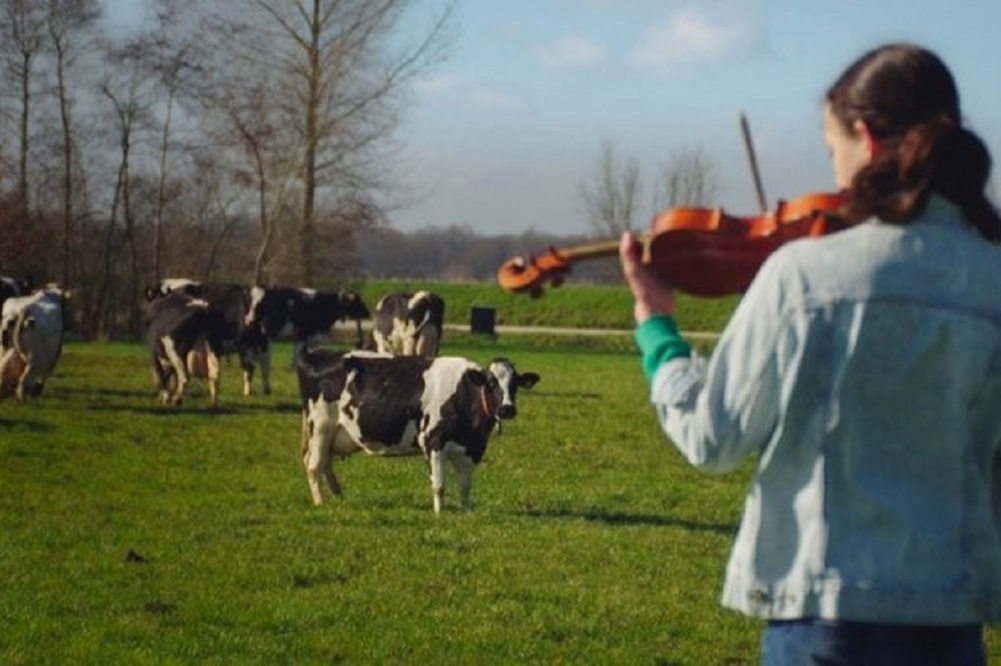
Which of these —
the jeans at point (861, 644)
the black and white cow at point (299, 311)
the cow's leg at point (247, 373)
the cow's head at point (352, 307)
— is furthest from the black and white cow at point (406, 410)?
the cow's head at point (352, 307)

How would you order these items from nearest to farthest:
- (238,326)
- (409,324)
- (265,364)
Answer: (265,364) < (238,326) < (409,324)

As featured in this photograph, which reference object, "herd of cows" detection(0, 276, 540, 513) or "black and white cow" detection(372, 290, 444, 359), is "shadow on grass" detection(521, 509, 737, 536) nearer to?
"herd of cows" detection(0, 276, 540, 513)

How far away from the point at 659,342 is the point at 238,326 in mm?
28945

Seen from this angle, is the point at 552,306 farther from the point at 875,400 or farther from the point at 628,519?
the point at 875,400

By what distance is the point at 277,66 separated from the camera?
54.2m

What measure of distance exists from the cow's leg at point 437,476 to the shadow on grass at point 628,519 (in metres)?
0.67

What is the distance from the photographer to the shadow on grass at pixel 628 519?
14273mm

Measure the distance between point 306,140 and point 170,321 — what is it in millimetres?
25662

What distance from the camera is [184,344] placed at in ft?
90.6

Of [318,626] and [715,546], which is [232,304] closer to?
[715,546]

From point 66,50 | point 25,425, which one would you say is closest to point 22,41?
point 66,50

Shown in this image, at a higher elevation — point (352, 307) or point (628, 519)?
point (352, 307)

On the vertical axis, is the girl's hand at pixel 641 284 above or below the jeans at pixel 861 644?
above

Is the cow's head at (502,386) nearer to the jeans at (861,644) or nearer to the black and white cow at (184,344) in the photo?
the jeans at (861,644)
